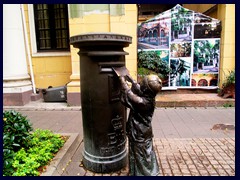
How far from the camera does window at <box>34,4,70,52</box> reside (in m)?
8.26

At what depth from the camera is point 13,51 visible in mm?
7203

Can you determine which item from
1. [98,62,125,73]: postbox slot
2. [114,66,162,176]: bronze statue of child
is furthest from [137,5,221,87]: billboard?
[114,66,162,176]: bronze statue of child

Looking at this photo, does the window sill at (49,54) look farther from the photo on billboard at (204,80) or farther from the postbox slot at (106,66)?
the postbox slot at (106,66)

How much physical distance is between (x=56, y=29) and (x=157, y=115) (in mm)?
5213

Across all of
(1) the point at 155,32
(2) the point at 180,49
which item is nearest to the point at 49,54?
(1) the point at 155,32

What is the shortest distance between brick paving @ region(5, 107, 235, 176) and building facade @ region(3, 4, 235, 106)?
1.15 metres

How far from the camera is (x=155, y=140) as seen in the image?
4371 mm

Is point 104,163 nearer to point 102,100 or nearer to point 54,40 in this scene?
point 102,100

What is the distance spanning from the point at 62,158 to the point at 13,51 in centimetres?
519

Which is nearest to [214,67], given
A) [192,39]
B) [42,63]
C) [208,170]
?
[192,39]

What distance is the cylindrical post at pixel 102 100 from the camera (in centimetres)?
296

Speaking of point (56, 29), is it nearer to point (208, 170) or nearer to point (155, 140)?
point (155, 140)

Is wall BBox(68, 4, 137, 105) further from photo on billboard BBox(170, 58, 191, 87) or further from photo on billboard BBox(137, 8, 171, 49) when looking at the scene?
photo on billboard BBox(170, 58, 191, 87)

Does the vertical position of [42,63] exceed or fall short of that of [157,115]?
it exceeds it
